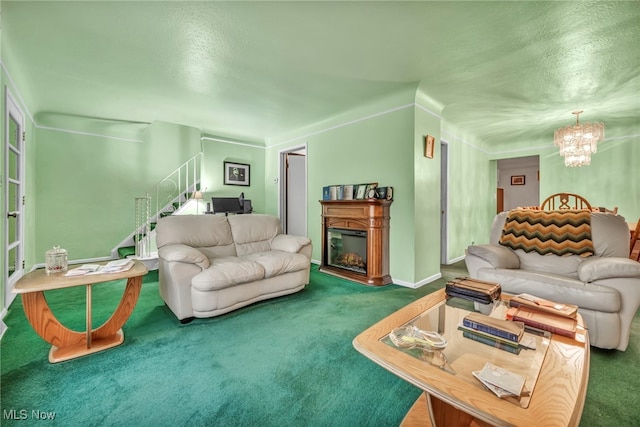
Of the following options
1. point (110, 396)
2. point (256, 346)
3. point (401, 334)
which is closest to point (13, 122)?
point (110, 396)

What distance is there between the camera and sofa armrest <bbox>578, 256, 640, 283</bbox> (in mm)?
1839

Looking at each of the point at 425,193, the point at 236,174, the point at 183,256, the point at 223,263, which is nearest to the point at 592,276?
the point at 425,193

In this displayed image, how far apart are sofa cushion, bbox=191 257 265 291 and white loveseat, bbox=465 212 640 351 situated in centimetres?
205

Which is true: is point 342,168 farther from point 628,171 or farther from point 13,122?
point 628,171

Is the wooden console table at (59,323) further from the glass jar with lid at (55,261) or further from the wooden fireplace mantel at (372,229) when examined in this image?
the wooden fireplace mantel at (372,229)

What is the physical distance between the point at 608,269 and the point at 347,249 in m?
2.62

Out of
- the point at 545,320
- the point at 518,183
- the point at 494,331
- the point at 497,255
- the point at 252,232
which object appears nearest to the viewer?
the point at 494,331

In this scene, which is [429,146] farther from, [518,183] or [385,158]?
[518,183]

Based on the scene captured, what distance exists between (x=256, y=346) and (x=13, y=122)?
3.62m

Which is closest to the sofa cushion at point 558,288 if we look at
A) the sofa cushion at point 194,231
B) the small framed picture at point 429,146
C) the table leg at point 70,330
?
the small framed picture at point 429,146

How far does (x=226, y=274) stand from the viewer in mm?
2375

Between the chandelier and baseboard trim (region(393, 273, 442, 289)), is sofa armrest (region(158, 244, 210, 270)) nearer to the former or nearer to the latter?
baseboard trim (region(393, 273, 442, 289))

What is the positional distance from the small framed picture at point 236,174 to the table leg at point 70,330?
3946 millimetres

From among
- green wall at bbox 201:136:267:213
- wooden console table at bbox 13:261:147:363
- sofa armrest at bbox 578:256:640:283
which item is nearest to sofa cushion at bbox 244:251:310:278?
wooden console table at bbox 13:261:147:363
